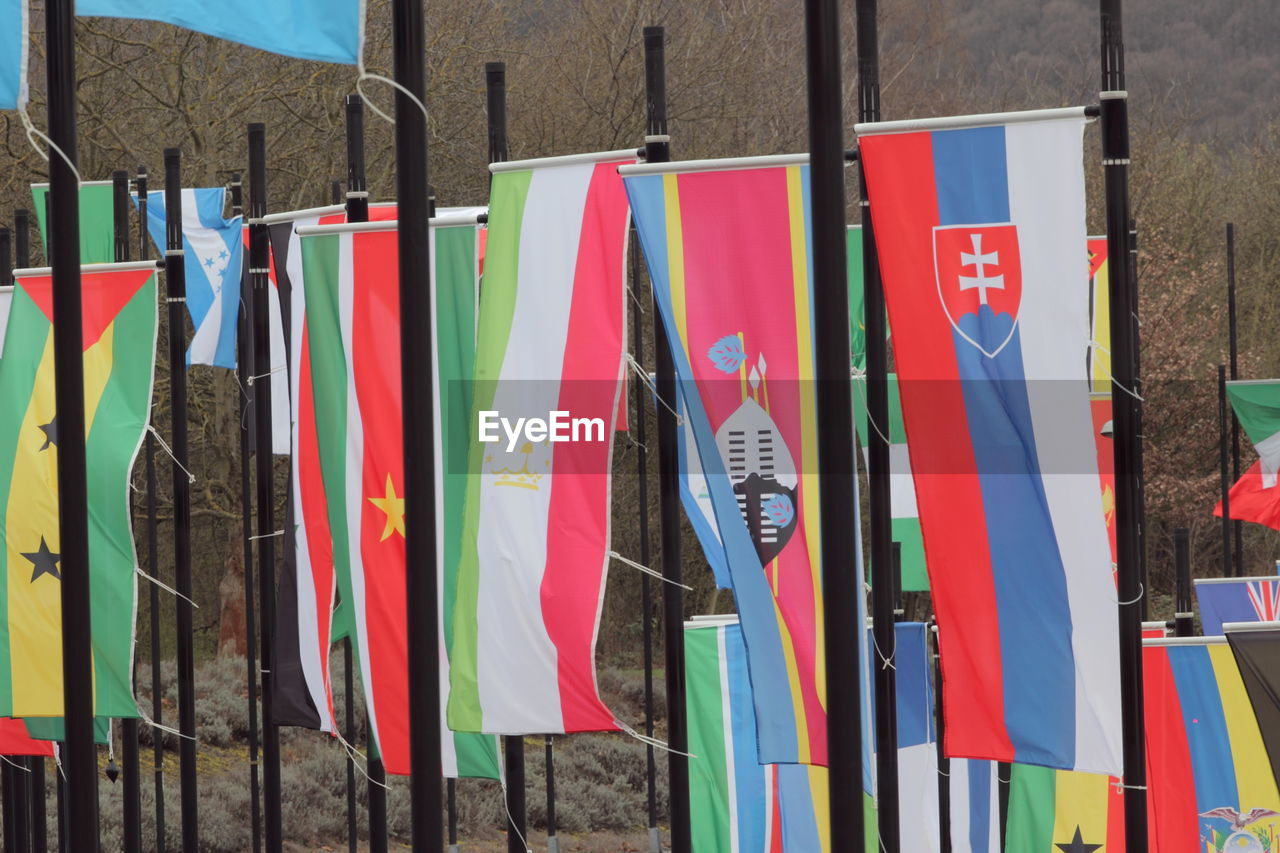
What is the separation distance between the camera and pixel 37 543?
10.1m

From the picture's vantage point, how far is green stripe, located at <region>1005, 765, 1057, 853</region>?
9.59 meters

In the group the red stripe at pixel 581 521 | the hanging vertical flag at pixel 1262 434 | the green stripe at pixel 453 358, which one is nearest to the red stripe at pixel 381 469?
the green stripe at pixel 453 358

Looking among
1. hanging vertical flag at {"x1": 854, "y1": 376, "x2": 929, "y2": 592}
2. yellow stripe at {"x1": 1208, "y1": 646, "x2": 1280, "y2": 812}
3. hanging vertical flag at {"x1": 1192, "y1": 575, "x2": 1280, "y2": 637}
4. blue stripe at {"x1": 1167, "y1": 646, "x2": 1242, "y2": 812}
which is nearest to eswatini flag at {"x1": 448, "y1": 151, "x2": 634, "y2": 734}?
blue stripe at {"x1": 1167, "y1": 646, "x2": 1242, "y2": 812}

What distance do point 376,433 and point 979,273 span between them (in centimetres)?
323

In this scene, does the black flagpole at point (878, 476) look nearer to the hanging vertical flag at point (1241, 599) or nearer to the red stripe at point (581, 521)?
the red stripe at point (581, 521)

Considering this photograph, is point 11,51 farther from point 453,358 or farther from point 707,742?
point 707,742

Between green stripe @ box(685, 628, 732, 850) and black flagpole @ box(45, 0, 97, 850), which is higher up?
black flagpole @ box(45, 0, 97, 850)

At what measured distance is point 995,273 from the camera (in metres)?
7.09

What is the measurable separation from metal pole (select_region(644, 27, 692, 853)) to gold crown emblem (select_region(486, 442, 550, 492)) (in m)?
0.65

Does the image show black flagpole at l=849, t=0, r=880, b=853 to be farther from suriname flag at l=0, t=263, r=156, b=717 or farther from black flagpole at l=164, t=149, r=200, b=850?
black flagpole at l=164, t=149, r=200, b=850

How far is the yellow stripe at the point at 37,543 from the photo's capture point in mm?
9742

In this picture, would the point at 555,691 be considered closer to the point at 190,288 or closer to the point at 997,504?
the point at 997,504

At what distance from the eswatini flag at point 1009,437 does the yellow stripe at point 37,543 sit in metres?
4.99

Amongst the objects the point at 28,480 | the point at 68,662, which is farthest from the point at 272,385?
the point at 68,662
